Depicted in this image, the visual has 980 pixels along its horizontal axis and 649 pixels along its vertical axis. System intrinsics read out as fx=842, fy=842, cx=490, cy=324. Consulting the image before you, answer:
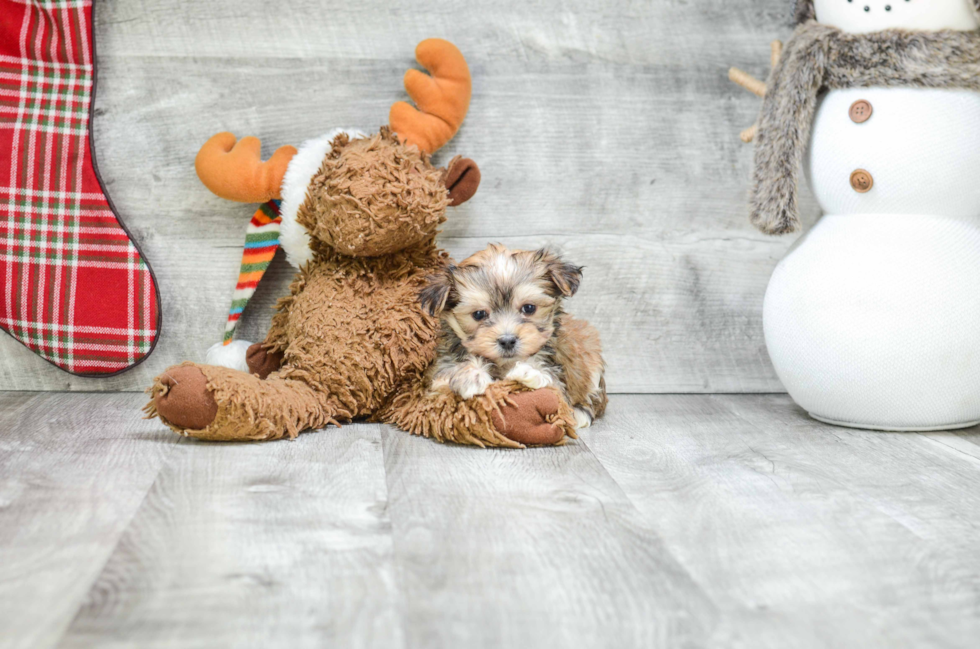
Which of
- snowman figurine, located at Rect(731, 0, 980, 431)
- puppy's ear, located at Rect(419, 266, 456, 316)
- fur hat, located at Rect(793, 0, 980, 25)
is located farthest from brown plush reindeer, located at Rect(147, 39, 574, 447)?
fur hat, located at Rect(793, 0, 980, 25)

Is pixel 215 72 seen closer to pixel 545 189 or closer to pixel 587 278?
pixel 545 189

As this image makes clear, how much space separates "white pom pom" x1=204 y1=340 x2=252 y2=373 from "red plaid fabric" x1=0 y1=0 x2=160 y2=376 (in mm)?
186

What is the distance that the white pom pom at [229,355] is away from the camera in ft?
6.75

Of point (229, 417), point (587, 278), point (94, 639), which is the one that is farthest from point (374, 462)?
point (587, 278)

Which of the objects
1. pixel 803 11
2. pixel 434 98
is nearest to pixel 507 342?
pixel 434 98

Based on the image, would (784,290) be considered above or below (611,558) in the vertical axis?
above

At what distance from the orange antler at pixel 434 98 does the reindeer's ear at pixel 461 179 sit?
0.38 feet

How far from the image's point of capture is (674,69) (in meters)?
2.24

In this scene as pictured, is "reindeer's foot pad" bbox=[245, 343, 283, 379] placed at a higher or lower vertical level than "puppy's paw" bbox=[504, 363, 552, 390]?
lower

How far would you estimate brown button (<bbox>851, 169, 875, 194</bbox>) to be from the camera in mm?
1812

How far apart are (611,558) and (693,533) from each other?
0.55 feet

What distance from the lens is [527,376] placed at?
1732 millimetres

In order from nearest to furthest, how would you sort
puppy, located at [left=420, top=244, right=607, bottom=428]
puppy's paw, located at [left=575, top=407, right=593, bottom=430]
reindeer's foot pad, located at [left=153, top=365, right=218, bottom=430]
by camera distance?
reindeer's foot pad, located at [left=153, top=365, right=218, bottom=430]
puppy, located at [left=420, top=244, right=607, bottom=428]
puppy's paw, located at [left=575, top=407, right=593, bottom=430]

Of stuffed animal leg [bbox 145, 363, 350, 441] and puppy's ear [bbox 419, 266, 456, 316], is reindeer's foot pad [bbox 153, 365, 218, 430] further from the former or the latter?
puppy's ear [bbox 419, 266, 456, 316]
